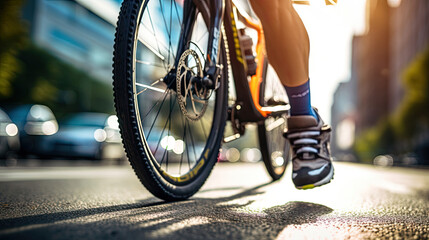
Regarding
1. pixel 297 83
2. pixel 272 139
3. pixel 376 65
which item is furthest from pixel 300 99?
pixel 376 65

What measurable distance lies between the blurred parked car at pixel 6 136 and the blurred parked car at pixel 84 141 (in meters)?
1.70

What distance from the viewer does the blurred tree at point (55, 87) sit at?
22898 mm

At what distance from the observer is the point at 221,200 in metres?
2.35

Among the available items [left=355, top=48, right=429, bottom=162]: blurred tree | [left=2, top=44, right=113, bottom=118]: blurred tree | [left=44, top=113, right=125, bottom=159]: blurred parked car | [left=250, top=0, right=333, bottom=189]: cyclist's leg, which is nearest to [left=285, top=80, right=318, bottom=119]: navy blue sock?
[left=250, top=0, right=333, bottom=189]: cyclist's leg

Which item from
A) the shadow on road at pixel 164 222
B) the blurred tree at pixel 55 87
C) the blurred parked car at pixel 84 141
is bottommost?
the blurred parked car at pixel 84 141

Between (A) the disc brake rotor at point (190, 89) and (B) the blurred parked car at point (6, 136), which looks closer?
(A) the disc brake rotor at point (190, 89)

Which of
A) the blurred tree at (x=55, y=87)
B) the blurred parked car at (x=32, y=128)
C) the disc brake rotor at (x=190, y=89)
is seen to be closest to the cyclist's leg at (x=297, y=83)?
the disc brake rotor at (x=190, y=89)

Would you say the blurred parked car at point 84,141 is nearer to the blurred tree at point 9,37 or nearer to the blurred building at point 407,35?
the blurred tree at point 9,37

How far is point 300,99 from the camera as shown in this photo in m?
2.40

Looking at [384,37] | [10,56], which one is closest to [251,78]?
[10,56]

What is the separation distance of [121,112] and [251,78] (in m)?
1.26

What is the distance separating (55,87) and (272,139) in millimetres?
24839

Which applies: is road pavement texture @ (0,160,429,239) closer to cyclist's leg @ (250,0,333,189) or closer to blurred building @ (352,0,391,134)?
cyclist's leg @ (250,0,333,189)

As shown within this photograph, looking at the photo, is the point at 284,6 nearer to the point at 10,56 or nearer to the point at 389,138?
the point at 10,56
